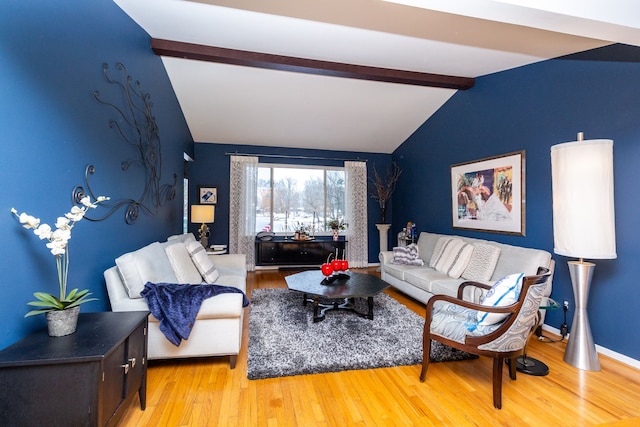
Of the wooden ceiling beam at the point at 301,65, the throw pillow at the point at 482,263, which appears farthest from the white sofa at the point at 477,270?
the wooden ceiling beam at the point at 301,65

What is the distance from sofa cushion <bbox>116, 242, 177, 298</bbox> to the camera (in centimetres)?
225

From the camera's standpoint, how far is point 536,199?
3217 millimetres

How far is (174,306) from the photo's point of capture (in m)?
2.16

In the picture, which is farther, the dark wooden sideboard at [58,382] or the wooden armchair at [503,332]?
the wooden armchair at [503,332]

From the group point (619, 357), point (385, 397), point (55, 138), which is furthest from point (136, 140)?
point (619, 357)

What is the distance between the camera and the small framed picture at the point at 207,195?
584 cm

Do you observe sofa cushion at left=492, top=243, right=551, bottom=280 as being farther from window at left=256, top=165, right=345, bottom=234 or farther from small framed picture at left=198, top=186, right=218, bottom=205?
small framed picture at left=198, top=186, right=218, bottom=205

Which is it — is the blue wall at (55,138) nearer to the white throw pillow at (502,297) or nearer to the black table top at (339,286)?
the black table top at (339,286)

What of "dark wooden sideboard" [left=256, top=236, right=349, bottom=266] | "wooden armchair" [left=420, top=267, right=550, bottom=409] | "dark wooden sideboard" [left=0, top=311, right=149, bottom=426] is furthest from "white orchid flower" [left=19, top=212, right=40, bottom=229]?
"dark wooden sideboard" [left=256, top=236, right=349, bottom=266]

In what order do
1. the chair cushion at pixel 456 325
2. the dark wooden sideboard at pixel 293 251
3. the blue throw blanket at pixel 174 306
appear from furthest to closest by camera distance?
the dark wooden sideboard at pixel 293 251, the blue throw blanket at pixel 174 306, the chair cushion at pixel 456 325

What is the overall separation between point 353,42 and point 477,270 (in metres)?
A: 2.87

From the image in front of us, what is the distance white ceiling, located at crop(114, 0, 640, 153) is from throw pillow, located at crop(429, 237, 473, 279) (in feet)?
7.20

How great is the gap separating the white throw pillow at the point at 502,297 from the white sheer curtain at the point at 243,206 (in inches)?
184

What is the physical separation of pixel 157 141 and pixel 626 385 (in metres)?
4.82
